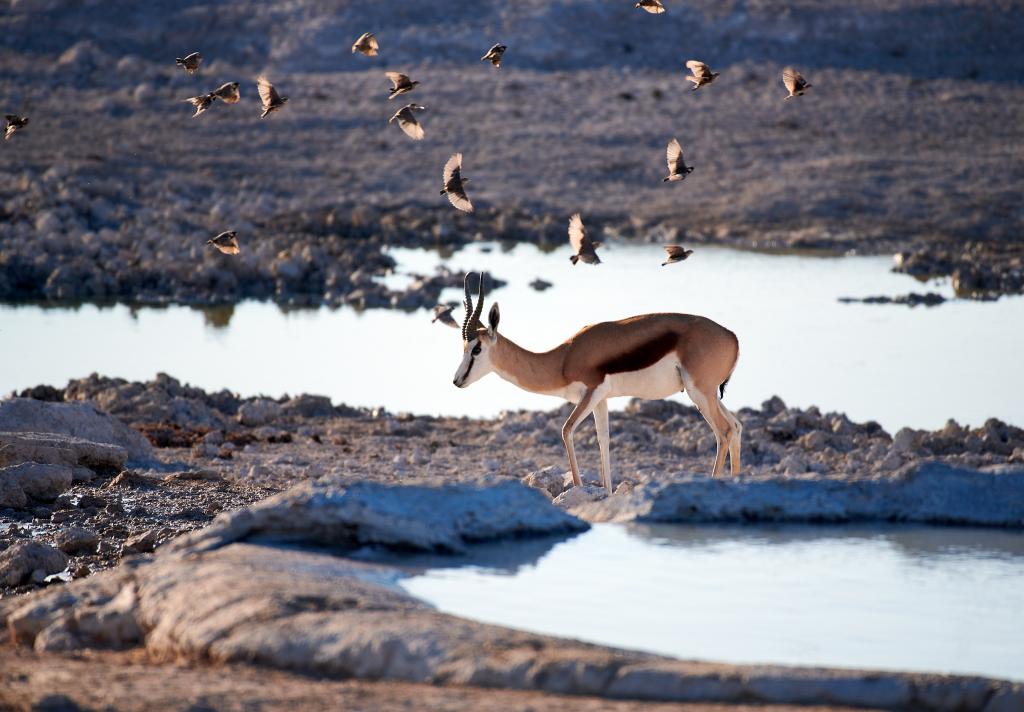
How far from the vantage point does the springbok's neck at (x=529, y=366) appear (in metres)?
10.4

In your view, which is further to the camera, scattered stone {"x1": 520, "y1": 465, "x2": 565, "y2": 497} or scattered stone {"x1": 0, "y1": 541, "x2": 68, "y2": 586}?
scattered stone {"x1": 520, "y1": 465, "x2": 565, "y2": 497}

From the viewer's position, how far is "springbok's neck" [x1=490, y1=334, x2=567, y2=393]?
1045cm

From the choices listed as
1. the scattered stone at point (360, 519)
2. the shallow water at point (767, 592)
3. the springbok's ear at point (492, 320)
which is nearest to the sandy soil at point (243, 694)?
the shallow water at point (767, 592)

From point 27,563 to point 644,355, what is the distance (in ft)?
12.9

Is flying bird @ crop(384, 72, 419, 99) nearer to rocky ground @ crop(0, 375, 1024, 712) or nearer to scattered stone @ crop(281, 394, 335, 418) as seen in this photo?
rocky ground @ crop(0, 375, 1024, 712)

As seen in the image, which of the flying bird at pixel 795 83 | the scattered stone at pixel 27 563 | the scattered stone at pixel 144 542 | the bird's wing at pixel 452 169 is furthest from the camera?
the flying bird at pixel 795 83

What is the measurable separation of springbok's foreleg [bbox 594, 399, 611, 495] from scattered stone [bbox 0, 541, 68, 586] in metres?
3.31

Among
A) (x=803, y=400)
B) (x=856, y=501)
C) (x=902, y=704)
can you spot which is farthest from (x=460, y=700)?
(x=803, y=400)

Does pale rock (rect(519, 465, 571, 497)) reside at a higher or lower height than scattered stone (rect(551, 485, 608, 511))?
lower

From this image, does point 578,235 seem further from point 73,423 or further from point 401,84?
point 73,423

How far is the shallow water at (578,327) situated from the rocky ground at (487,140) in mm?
1412

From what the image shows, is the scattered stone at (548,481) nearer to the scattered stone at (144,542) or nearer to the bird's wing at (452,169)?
the bird's wing at (452,169)

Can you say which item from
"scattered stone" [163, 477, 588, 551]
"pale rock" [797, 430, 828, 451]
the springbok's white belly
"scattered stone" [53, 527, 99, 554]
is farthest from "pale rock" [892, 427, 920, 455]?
"scattered stone" [53, 527, 99, 554]

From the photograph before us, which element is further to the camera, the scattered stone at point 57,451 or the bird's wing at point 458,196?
the bird's wing at point 458,196
